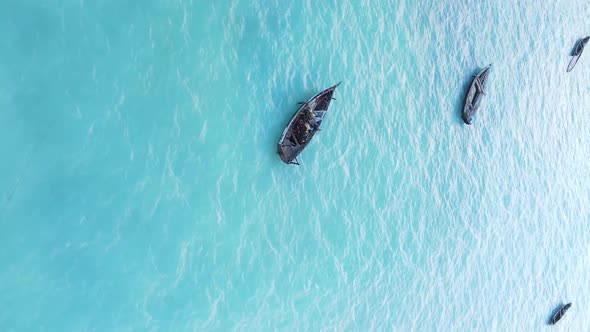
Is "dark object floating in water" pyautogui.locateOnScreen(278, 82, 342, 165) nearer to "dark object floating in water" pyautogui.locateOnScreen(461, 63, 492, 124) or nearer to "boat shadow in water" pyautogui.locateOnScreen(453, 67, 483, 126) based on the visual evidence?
"boat shadow in water" pyautogui.locateOnScreen(453, 67, 483, 126)

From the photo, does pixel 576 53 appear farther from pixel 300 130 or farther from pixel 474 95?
pixel 300 130


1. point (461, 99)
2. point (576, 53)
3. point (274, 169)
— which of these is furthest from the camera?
point (576, 53)

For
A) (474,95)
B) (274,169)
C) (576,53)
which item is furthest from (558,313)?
(274,169)

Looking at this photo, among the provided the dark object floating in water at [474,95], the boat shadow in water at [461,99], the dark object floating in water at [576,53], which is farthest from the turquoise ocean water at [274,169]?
the dark object floating in water at [576,53]

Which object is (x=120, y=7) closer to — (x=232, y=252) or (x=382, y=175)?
(x=232, y=252)

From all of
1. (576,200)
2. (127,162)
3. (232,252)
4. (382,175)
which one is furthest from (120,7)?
(576,200)
